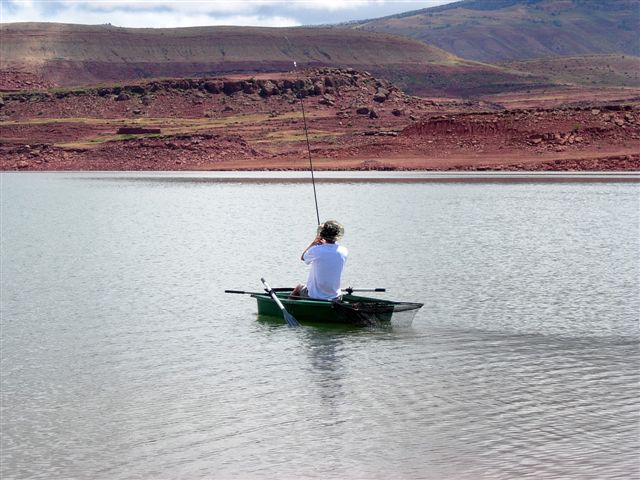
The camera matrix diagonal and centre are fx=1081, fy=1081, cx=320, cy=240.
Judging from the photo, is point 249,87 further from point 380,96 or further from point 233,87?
point 380,96

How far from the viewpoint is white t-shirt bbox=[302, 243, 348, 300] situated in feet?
58.5

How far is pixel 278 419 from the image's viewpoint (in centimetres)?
1226

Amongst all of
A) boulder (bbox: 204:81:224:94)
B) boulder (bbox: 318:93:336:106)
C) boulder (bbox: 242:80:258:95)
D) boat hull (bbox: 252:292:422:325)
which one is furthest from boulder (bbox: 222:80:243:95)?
boat hull (bbox: 252:292:422:325)

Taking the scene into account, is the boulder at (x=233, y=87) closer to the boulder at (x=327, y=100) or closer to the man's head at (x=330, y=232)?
the boulder at (x=327, y=100)

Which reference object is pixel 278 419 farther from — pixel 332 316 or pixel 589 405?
pixel 332 316

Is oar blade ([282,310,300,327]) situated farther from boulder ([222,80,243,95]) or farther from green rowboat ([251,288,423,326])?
boulder ([222,80,243,95])

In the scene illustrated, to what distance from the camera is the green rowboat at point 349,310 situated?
17.4 m

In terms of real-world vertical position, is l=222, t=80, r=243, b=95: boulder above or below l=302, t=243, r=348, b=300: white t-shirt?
above

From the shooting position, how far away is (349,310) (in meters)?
17.6

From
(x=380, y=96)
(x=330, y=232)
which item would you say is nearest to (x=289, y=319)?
(x=330, y=232)

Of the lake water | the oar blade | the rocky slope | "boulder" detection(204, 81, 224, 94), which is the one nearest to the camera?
the lake water

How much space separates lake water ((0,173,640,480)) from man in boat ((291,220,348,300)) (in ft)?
2.58

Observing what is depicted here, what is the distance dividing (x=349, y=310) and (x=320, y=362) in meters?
2.40

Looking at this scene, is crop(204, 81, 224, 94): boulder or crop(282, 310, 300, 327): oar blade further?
crop(204, 81, 224, 94): boulder
